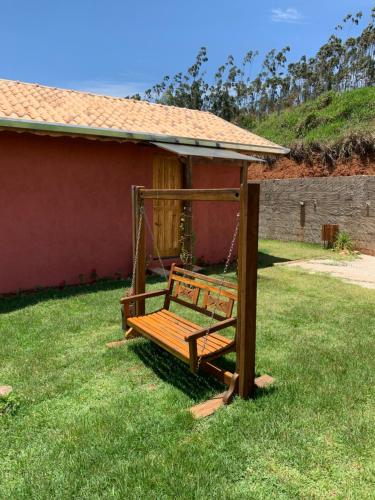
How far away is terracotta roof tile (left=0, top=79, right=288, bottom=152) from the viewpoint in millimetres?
7105

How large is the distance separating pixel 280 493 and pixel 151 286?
5.31 m

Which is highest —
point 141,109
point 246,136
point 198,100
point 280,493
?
point 198,100

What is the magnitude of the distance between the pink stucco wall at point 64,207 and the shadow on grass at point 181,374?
142 inches

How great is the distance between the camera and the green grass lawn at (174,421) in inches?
96.7

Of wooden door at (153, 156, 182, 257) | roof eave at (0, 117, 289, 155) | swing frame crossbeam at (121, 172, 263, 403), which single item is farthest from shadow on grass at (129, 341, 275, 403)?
wooden door at (153, 156, 182, 257)

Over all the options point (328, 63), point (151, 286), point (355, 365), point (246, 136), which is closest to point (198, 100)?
point (328, 63)

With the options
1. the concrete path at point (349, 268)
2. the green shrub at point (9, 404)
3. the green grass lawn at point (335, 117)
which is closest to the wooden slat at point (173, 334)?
the green shrub at point (9, 404)

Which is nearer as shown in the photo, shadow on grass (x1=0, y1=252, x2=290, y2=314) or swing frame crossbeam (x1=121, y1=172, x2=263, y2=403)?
swing frame crossbeam (x1=121, y1=172, x2=263, y2=403)

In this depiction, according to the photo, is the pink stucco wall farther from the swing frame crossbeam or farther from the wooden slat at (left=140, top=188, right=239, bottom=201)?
the swing frame crossbeam

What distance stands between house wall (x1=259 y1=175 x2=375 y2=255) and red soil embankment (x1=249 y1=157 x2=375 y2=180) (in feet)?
6.71

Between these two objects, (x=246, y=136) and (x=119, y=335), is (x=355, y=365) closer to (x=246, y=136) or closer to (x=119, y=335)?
(x=119, y=335)

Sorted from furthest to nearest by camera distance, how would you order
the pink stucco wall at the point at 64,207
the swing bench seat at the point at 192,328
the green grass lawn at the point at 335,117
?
the green grass lawn at the point at 335,117
the pink stucco wall at the point at 64,207
the swing bench seat at the point at 192,328

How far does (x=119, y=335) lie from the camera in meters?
4.88

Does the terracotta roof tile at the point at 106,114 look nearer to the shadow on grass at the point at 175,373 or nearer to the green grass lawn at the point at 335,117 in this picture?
the shadow on grass at the point at 175,373
